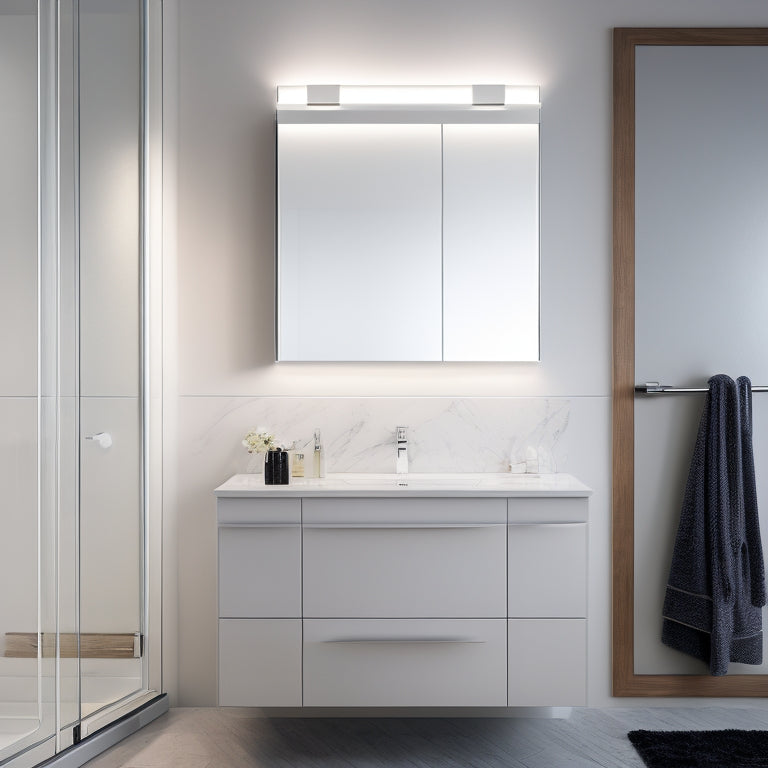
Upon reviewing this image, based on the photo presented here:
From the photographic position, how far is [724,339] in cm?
255

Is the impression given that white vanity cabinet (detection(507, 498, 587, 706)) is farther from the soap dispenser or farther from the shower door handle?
the shower door handle

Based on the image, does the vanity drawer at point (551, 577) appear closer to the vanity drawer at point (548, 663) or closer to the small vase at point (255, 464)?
the vanity drawer at point (548, 663)

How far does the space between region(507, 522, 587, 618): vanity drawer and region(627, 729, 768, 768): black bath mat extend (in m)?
0.54

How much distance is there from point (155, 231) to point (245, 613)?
1318mm

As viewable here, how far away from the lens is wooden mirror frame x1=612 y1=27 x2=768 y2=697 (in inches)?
100

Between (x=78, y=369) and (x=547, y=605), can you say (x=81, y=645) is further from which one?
(x=547, y=605)

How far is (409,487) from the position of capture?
2.17 m

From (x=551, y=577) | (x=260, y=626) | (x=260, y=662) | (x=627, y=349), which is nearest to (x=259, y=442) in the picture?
(x=260, y=626)

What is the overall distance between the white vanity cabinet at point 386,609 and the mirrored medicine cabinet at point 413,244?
0.62 metres

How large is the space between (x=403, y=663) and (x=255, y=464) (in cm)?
89

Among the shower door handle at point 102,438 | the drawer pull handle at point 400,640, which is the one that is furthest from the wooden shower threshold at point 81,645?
the drawer pull handle at point 400,640

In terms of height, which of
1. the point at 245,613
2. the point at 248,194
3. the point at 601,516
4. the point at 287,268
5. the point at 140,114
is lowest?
the point at 245,613

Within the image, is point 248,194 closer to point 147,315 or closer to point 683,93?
point 147,315

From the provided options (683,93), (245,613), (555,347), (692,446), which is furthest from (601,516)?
(683,93)
